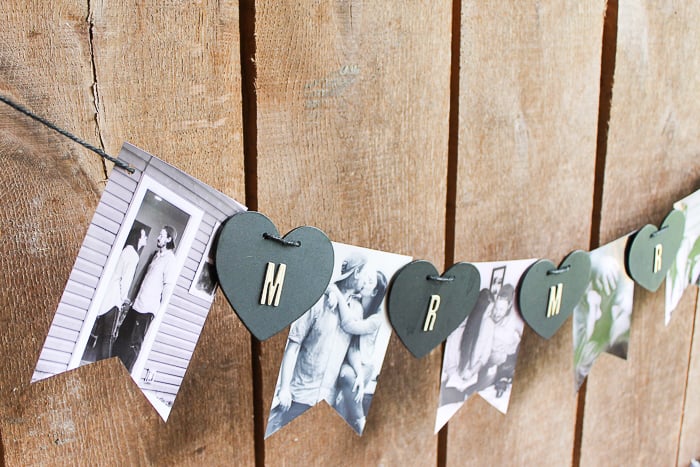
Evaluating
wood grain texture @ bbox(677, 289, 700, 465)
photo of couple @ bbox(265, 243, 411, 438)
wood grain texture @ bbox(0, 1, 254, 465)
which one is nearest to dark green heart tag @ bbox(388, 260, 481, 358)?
photo of couple @ bbox(265, 243, 411, 438)

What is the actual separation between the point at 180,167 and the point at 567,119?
1.53 feet

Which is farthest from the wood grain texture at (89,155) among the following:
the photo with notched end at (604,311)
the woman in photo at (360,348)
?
the photo with notched end at (604,311)

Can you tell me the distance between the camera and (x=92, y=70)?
1.75 feet

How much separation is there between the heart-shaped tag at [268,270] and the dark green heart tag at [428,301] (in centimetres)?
10

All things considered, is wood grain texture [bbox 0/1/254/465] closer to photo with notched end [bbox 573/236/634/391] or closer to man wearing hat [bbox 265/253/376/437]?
man wearing hat [bbox 265/253/376/437]

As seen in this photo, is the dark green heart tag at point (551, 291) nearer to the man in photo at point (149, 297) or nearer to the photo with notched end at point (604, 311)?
the photo with notched end at point (604, 311)

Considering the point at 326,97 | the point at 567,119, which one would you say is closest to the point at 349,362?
the point at 326,97

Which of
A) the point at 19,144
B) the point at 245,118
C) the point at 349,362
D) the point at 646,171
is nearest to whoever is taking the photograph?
the point at 19,144

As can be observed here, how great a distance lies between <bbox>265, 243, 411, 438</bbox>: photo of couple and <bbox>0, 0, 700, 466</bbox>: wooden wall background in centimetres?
2

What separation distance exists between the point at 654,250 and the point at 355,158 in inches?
19.7

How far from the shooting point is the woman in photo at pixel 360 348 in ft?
2.34

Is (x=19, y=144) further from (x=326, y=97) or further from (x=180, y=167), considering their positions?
(x=326, y=97)

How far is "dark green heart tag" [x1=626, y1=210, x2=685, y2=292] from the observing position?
935 mm

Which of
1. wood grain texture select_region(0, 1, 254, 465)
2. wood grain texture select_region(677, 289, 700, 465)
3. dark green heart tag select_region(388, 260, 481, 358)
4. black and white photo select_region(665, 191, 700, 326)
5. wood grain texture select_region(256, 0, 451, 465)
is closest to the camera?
wood grain texture select_region(0, 1, 254, 465)
